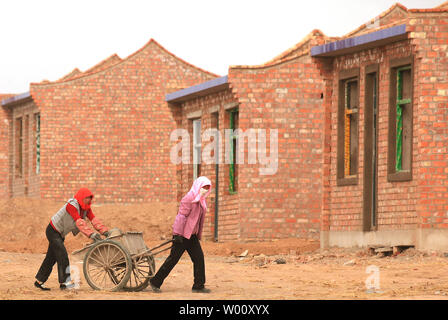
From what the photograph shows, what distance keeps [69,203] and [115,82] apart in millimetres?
23586

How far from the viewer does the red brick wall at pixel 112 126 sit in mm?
39656

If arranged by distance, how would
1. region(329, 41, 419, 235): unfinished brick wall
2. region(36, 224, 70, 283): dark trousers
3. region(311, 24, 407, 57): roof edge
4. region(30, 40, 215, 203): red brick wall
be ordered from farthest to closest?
region(30, 40, 215, 203): red brick wall, region(329, 41, 419, 235): unfinished brick wall, region(311, 24, 407, 57): roof edge, region(36, 224, 70, 283): dark trousers

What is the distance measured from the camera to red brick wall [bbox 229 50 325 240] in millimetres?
28000

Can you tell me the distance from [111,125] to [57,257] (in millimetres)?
23426

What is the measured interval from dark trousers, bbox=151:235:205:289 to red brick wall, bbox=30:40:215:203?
2326 cm

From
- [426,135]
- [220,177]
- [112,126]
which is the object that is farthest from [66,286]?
[112,126]

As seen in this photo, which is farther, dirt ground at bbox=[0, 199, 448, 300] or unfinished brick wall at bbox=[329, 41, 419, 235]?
unfinished brick wall at bbox=[329, 41, 419, 235]

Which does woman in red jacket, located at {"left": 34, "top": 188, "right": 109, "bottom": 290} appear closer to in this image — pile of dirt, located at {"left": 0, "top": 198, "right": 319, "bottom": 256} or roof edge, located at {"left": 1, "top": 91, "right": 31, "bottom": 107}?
pile of dirt, located at {"left": 0, "top": 198, "right": 319, "bottom": 256}

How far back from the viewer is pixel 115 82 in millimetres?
39625

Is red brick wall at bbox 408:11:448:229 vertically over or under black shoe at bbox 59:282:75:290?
over

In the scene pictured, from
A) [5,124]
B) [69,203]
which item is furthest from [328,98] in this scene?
[5,124]

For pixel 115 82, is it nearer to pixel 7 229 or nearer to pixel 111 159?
pixel 111 159

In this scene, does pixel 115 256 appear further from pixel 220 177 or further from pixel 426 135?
pixel 220 177

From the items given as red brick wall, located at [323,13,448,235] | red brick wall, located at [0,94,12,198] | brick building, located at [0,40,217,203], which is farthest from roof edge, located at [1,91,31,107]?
red brick wall, located at [323,13,448,235]
